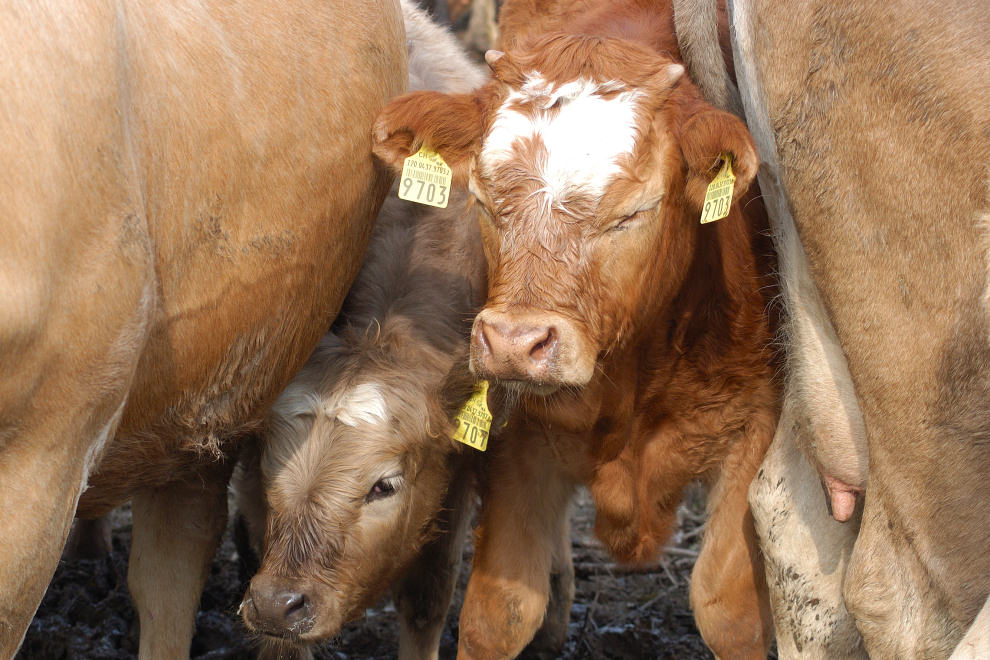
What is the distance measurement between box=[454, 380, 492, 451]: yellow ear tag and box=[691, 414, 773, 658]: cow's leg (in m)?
0.84

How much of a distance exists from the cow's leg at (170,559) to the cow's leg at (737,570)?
1771 millimetres

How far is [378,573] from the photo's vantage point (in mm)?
4238

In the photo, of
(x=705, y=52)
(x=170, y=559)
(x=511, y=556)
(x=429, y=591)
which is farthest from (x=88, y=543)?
(x=705, y=52)

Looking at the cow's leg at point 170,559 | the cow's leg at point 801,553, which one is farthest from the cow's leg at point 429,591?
the cow's leg at point 801,553

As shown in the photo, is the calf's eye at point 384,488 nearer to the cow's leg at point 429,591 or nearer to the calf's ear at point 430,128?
the cow's leg at point 429,591

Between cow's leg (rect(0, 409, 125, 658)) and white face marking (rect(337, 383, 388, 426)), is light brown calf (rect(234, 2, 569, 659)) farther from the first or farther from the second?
cow's leg (rect(0, 409, 125, 658))

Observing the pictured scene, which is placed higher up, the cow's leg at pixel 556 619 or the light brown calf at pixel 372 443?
the light brown calf at pixel 372 443

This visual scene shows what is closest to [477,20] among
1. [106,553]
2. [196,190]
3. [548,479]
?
[106,553]

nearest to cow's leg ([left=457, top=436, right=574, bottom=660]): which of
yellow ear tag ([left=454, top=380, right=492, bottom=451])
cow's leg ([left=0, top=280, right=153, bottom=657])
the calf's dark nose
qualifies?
yellow ear tag ([left=454, top=380, right=492, bottom=451])

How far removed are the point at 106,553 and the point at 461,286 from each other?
8.90 feet

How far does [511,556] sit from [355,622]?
62.4 inches

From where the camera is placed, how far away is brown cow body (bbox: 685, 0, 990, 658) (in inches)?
114

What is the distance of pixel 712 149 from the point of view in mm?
3502

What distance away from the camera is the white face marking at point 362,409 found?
4164mm
